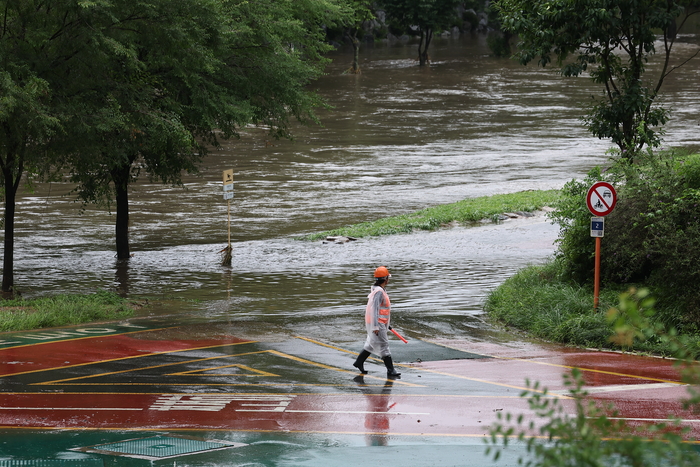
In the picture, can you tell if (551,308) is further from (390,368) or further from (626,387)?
(390,368)

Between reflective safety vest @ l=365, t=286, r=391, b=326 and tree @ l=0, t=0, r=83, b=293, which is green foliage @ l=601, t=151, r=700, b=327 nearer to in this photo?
reflective safety vest @ l=365, t=286, r=391, b=326

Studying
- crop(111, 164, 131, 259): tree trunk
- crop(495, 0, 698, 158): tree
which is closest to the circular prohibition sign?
crop(495, 0, 698, 158): tree

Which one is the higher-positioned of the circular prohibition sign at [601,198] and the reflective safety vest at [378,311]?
the circular prohibition sign at [601,198]

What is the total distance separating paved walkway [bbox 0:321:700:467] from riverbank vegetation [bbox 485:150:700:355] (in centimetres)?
95

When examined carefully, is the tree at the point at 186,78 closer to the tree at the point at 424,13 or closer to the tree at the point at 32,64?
the tree at the point at 32,64

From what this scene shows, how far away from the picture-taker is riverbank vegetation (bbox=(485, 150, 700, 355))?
48.3 ft

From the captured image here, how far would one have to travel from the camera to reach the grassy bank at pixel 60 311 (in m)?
16.9

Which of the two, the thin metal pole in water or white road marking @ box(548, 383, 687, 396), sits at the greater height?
the thin metal pole in water

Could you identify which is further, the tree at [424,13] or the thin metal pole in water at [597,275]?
the tree at [424,13]

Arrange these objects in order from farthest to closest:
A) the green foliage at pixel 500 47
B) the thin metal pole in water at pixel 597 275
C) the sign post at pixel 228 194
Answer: the green foliage at pixel 500 47 < the sign post at pixel 228 194 < the thin metal pole in water at pixel 597 275

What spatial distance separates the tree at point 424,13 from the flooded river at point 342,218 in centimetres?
2237

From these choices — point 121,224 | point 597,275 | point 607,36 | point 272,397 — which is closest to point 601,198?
point 597,275

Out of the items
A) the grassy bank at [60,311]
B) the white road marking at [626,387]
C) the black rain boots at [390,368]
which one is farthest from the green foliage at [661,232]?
the grassy bank at [60,311]

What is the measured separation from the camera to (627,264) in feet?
54.8
